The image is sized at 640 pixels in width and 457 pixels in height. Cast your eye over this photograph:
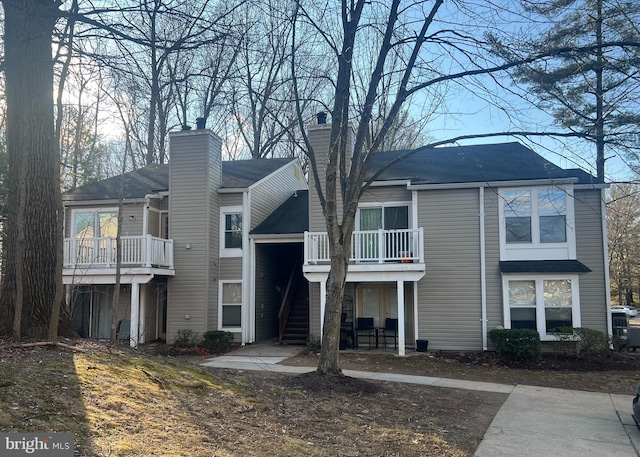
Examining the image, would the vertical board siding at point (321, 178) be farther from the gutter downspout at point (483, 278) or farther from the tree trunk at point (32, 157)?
the tree trunk at point (32, 157)

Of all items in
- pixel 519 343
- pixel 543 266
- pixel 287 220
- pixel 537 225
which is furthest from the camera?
pixel 287 220

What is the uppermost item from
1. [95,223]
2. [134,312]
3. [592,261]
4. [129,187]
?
[129,187]

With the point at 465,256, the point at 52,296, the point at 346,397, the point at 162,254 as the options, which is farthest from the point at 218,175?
the point at 346,397

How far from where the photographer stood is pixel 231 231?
16.8 meters

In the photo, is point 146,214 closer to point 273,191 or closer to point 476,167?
point 273,191

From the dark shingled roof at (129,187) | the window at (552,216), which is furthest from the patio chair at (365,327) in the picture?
the dark shingled roof at (129,187)

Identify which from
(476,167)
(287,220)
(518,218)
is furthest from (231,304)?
(518,218)

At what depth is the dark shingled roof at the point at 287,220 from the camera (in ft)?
54.3

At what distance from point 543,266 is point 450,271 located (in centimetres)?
255

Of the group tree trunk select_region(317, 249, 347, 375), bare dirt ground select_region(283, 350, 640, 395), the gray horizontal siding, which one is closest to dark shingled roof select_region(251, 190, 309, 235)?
the gray horizontal siding

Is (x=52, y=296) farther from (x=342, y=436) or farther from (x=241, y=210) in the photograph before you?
(x=241, y=210)

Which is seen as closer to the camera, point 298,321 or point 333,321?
point 333,321

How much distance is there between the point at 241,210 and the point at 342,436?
39.3 ft

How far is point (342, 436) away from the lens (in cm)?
549
